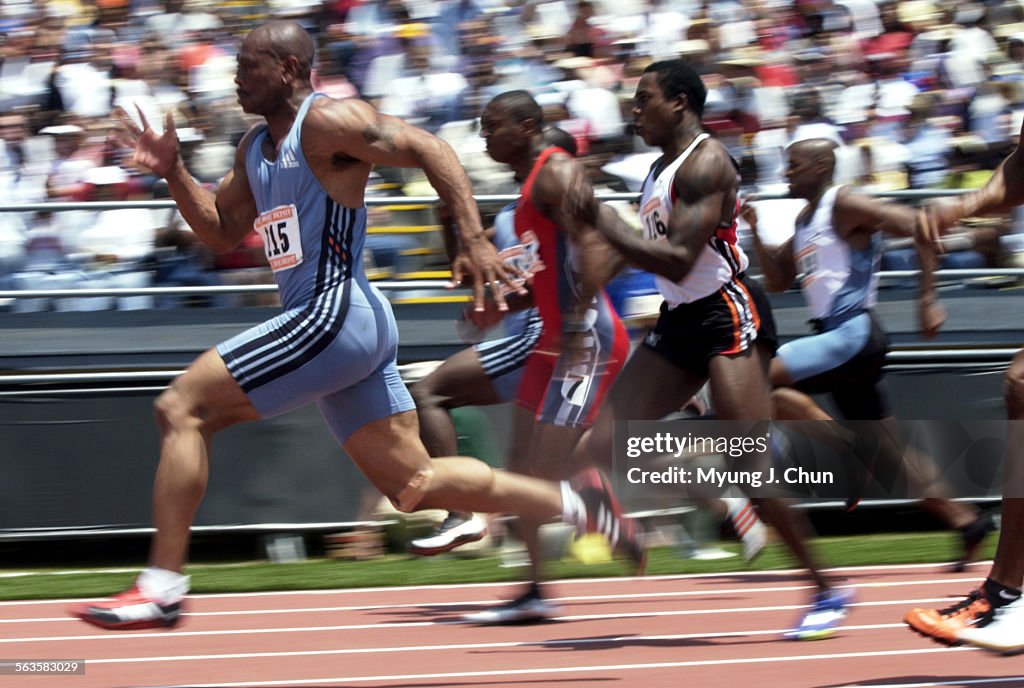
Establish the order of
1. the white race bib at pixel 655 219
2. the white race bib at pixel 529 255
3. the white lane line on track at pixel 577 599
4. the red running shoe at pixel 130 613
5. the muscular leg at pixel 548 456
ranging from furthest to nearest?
the white lane line on track at pixel 577 599
the white race bib at pixel 529 255
the muscular leg at pixel 548 456
the white race bib at pixel 655 219
the red running shoe at pixel 130 613

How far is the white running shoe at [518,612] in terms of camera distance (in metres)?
6.55

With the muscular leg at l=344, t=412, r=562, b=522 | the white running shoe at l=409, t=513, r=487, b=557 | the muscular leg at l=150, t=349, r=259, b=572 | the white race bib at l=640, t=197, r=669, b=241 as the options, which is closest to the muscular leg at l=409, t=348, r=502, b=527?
the white running shoe at l=409, t=513, r=487, b=557

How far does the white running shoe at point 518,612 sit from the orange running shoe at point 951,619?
2063 millimetres

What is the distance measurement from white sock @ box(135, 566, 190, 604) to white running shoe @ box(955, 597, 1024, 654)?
2430 millimetres

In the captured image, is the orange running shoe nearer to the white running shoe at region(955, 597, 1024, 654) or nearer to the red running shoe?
the white running shoe at region(955, 597, 1024, 654)

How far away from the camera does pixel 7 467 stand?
8.84 m

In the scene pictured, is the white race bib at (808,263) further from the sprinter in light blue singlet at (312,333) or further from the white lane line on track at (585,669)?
the sprinter in light blue singlet at (312,333)

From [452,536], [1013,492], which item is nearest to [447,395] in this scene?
[452,536]

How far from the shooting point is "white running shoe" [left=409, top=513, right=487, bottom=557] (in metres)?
6.81

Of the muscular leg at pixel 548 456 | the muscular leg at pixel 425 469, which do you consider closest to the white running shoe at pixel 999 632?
the muscular leg at pixel 425 469

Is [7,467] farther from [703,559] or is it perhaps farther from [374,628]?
[703,559]

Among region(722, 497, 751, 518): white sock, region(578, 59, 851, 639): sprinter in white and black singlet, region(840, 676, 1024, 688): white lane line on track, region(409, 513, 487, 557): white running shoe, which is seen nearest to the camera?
region(840, 676, 1024, 688): white lane line on track

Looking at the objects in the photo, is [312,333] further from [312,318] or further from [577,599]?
[577,599]

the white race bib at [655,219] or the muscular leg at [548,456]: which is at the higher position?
Answer: the white race bib at [655,219]
